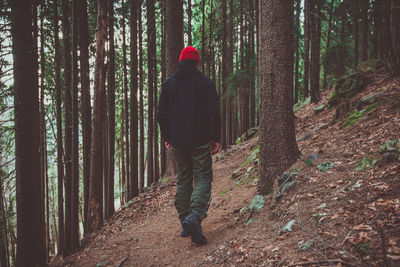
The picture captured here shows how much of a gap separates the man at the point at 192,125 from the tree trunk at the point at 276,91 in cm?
97

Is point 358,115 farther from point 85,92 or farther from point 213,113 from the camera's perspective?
point 85,92

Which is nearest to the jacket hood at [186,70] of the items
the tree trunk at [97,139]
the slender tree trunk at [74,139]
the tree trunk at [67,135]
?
the tree trunk at [97,139]

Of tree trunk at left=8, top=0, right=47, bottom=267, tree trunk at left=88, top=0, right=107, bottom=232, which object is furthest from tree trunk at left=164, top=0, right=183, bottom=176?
tree trunk at left=8, top=0, right=47, bottom=267

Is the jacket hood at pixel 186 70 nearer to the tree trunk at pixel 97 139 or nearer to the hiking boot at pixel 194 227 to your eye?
the hiking boot at pixel 194 227

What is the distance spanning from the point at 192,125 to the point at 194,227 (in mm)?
1417

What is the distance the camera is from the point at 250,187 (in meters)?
5.31

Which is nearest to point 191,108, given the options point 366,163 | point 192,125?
point 192,125

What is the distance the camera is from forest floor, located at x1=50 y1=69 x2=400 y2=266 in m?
2.04

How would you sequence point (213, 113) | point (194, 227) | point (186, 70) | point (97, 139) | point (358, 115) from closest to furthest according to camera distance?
1. point (194, 227)
2. point (213, 113)
3. point (186, 70)
4. point (358, 115)
5. point (97, 139)

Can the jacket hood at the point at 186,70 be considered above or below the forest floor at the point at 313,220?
above

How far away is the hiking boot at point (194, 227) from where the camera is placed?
10.8 ft

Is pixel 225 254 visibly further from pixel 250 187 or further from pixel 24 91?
pixel 24 91

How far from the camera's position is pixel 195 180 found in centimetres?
373

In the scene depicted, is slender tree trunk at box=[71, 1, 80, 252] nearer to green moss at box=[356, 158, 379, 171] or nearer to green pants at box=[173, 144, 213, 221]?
green pants at box=[173, 144, 213, 221]
